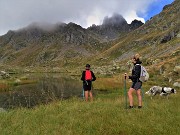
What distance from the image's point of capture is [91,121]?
11852 millimetres

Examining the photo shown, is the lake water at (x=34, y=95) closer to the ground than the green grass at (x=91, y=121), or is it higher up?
closer to the ground

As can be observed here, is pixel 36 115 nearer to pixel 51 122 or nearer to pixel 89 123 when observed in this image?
pixel 51 122

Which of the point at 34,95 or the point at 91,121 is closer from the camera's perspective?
the point at 91,121

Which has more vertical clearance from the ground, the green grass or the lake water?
the green grass

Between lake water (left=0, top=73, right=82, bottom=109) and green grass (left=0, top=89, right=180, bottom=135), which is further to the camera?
lake water (left=0, top=73, right=82, bottom=109)

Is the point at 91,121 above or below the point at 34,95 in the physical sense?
above

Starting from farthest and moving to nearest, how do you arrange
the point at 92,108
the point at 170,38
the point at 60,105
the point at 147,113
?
the point at 170,38 → the point at 60,105 → the point at 92,108 → the point at 147,113

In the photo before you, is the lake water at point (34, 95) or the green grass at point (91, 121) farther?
the lake water at point (34, 95)

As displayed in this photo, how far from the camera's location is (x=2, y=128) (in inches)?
439

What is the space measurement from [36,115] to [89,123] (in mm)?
3113

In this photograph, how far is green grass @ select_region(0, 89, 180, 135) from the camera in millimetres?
10555

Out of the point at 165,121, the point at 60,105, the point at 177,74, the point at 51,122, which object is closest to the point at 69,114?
the point at 51,122

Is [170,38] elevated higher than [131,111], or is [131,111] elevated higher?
[170,38]

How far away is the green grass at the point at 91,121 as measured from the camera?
10555 millimetres
